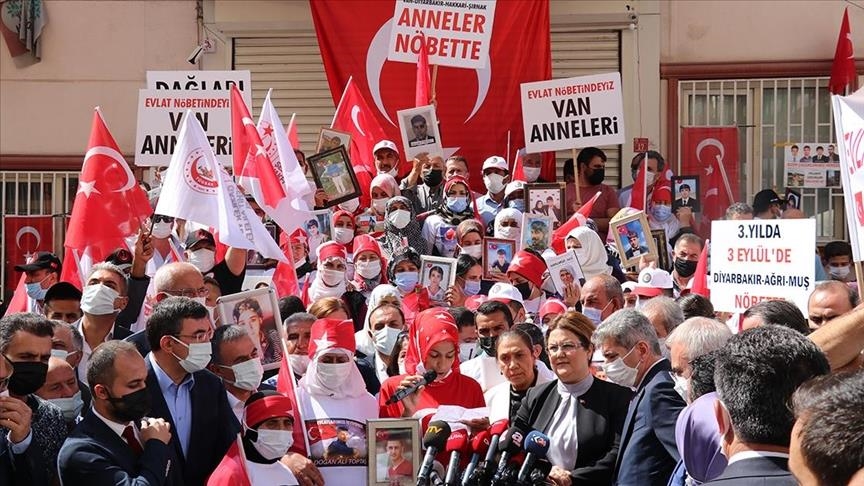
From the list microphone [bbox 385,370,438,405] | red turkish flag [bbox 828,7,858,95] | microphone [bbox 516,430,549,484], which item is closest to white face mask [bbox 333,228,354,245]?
microphone [bbox 385,370,438,405]

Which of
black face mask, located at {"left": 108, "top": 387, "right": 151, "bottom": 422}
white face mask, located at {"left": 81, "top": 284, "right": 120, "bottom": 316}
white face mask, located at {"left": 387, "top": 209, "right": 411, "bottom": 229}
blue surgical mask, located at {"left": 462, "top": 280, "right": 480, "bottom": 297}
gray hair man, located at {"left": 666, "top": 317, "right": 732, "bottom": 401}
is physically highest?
white face mask, located at {"left": 387, "top": 209, "right": 411, "bottom": 229}

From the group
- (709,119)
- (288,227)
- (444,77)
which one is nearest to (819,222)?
(709,119)

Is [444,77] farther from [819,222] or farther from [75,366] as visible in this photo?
[75,366]

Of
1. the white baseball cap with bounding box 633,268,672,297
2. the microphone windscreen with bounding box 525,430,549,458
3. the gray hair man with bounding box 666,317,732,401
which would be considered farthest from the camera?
the white baseball cap with bounding box 633,268,672,297

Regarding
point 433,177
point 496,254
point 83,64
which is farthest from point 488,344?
point 83,64

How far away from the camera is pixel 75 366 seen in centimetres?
760

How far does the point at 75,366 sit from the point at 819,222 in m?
11.1

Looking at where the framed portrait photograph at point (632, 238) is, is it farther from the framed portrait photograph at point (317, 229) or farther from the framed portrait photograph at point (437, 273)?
the framed portrait photograph at point (317, 229)

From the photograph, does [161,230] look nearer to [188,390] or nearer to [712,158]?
[188,390]

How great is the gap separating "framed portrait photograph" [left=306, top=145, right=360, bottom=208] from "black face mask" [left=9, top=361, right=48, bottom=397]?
6.52 metres

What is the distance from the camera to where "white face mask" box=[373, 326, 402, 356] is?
326 inches

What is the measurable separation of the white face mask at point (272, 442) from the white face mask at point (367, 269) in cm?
420

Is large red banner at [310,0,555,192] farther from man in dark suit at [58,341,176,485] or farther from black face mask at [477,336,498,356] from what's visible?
man in dark suit at [58,341,176,485]

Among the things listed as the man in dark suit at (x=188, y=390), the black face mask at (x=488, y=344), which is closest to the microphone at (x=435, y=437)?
the man in dark suit at (x=188, y=390)
